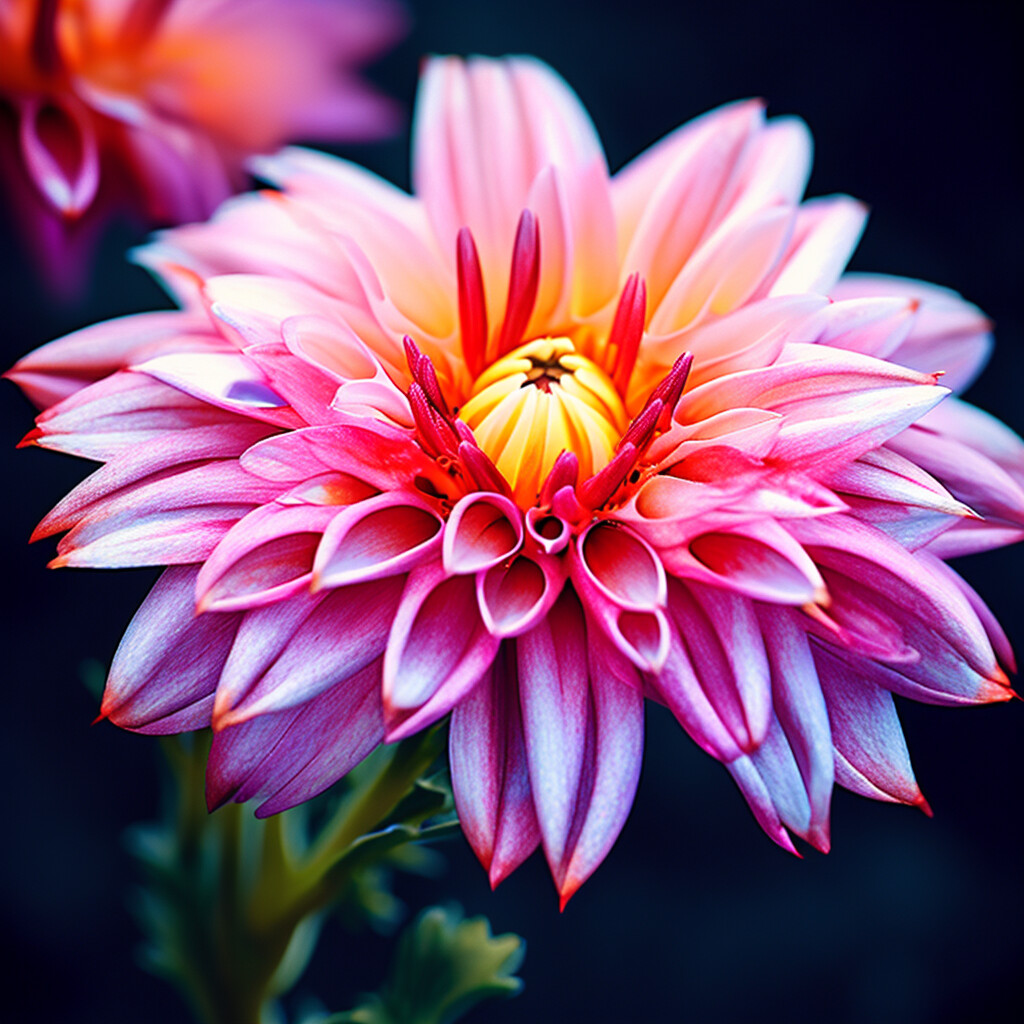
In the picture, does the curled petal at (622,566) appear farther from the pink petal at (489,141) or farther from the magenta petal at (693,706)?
the pink petal at (489,141)

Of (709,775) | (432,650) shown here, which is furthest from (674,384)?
(709,775)

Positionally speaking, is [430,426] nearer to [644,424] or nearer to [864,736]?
[644,424]

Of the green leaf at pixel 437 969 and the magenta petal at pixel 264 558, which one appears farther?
the green leaf at pixel 437 969

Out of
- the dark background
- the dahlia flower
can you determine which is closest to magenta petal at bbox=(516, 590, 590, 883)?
the dahlia flower

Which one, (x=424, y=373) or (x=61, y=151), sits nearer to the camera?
(x=424, y=373)

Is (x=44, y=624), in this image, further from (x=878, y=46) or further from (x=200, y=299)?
(x=878, y=46)

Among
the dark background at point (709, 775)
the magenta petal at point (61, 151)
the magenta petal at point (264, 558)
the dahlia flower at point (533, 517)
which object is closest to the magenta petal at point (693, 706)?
the dahlia flower at point (533, 517)
